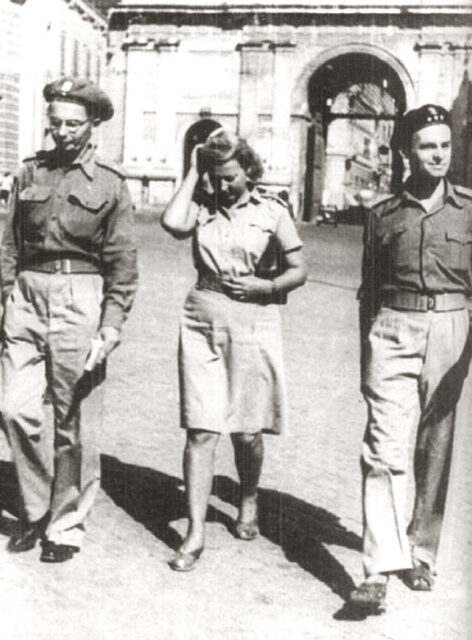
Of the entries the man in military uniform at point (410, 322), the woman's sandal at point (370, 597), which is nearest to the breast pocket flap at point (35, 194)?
the man in military uniform at point (410, 322)

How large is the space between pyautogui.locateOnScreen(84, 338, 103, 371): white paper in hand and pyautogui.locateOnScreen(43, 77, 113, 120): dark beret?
95 centimetres

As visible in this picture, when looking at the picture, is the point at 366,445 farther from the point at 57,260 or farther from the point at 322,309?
the point at 322,309

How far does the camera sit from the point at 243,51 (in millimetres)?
41719

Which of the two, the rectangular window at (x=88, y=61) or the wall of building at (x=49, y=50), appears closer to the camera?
the wall of building at (x=49, y=50)

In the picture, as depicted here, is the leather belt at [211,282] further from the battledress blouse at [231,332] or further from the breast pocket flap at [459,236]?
the breast pocket flap at [459,236]

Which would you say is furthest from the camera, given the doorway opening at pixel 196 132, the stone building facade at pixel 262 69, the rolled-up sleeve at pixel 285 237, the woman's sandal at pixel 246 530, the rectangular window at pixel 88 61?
the doorway opening at pixel 196 132

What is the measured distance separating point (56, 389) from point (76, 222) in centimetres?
71

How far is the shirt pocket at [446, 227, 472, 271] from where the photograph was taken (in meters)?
4.79

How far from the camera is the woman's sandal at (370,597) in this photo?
4512 mm

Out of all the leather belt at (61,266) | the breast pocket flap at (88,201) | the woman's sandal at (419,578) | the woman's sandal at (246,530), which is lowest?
the woman's sandal at (246,530)

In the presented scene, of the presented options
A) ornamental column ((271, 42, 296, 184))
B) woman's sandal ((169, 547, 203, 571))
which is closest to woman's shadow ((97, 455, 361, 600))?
woman's sandal ((169, 547, 203, 571))

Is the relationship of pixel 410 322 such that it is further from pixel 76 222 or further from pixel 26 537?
pixel 26 537

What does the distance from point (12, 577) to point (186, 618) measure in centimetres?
→ 80

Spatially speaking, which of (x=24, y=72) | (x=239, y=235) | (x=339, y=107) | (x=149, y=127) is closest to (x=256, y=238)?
(x=239, y=235)
